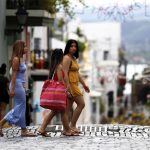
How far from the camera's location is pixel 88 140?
16.1 metres

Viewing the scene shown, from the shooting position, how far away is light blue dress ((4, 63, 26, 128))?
16.8 metres

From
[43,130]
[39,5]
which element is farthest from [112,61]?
[43,130]

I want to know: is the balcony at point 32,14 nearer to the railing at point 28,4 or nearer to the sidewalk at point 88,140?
the railing at point 28,4

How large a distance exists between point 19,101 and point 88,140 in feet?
5.56

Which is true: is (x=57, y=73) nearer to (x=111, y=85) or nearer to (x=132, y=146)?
(x=132, y=146)

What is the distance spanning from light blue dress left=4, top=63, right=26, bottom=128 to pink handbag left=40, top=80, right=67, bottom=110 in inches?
17.5

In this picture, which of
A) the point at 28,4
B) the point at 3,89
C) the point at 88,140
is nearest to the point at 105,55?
the point at 28,4

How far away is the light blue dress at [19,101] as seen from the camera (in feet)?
55.1

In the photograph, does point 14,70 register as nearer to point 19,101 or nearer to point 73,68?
point 19,101

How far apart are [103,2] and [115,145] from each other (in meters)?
9.40

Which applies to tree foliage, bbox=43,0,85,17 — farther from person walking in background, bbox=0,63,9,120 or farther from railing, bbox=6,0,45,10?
person walking in background, bbox=0,63,9,120

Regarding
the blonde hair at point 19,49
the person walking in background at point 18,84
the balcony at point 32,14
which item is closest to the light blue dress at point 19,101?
the person walking in background at point 18,84

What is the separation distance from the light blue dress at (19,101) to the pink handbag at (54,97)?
0.44 m

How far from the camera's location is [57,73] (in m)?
16.7
